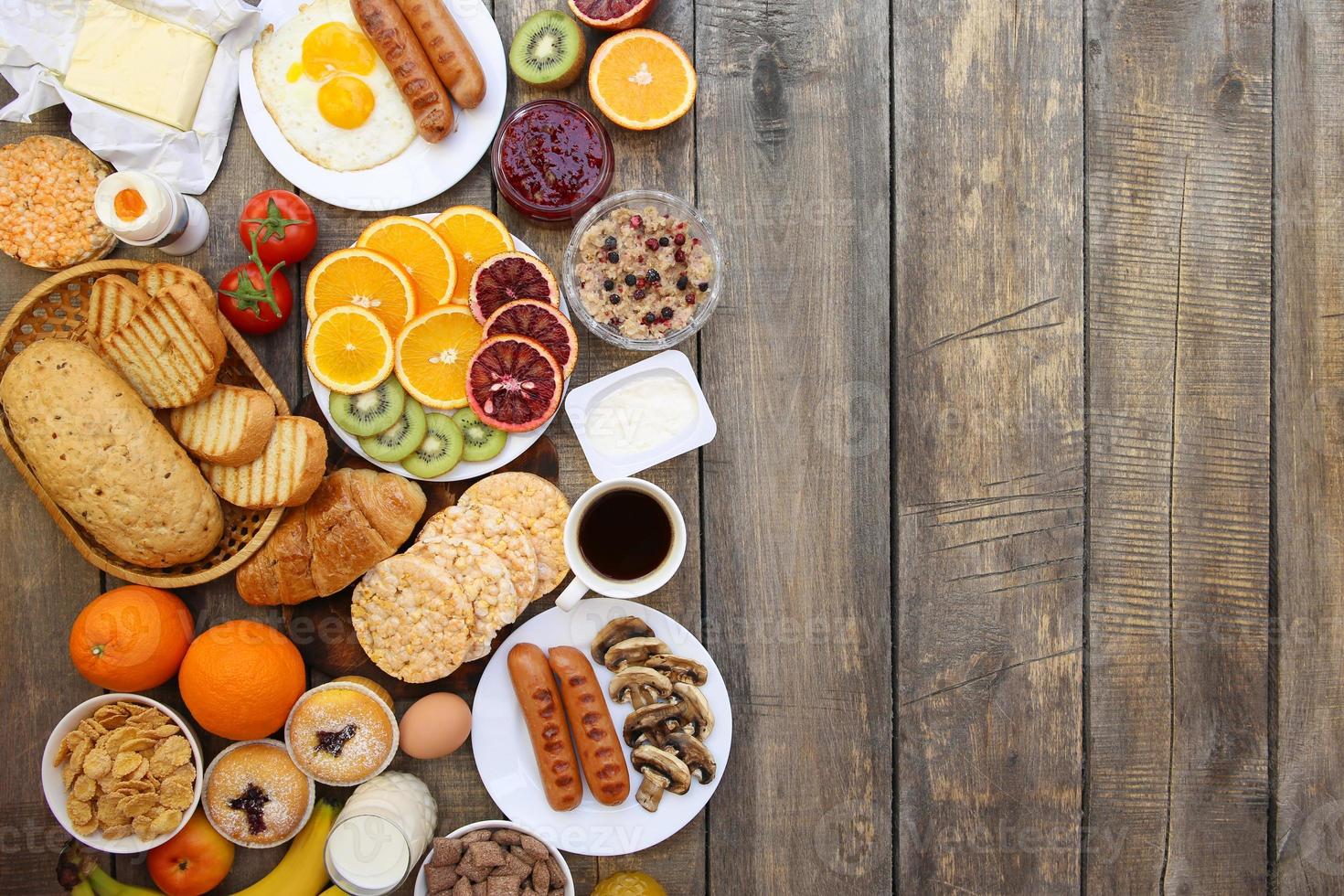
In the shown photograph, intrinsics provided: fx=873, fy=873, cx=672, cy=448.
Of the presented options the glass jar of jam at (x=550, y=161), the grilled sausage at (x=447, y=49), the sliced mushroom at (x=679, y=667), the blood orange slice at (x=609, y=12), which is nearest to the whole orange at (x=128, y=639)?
the sliced mushroom at (x=679, y=667)

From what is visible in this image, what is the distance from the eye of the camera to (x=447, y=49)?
2.05m

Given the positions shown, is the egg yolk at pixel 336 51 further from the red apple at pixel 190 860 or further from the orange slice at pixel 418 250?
the red apple at pixel 190 860

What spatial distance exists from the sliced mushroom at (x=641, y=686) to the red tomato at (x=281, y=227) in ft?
4.21

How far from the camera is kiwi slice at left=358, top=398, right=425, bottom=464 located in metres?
2.07

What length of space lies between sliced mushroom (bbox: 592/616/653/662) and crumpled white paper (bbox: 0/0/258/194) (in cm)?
155

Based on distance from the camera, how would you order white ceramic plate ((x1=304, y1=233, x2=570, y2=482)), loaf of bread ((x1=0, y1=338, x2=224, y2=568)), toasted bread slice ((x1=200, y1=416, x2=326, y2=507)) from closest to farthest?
loaf of bread ((x1=0, y1=338, x2=224, y2=568)), toasted bread slice ((x1=200, y1=416, x2=326, y2=507)), white ceramic plate ((x1=304, y1=233, x2=570, y2=482))

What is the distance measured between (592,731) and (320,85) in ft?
5.55

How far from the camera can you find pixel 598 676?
212 centimetres

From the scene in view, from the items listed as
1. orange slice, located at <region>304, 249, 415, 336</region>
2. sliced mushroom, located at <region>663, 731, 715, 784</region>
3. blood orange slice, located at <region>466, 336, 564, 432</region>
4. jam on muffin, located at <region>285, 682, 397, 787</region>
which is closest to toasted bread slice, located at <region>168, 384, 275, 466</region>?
orange slice, located at <region>304, 249, 415, 336</region>

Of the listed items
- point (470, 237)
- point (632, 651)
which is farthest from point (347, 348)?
point (632, 651)

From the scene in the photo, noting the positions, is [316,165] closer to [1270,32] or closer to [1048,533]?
[1048,533]

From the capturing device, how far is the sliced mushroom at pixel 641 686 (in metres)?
2.06

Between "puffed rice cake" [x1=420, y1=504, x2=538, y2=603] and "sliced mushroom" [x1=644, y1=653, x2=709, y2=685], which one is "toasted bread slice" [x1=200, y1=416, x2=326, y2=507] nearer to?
"puffed rice cake" [x1=420, y1=504, x2=538, y2=603]

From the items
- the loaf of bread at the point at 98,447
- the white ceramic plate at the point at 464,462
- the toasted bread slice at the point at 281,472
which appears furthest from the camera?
the white ceramic plate at the point at 464,462
